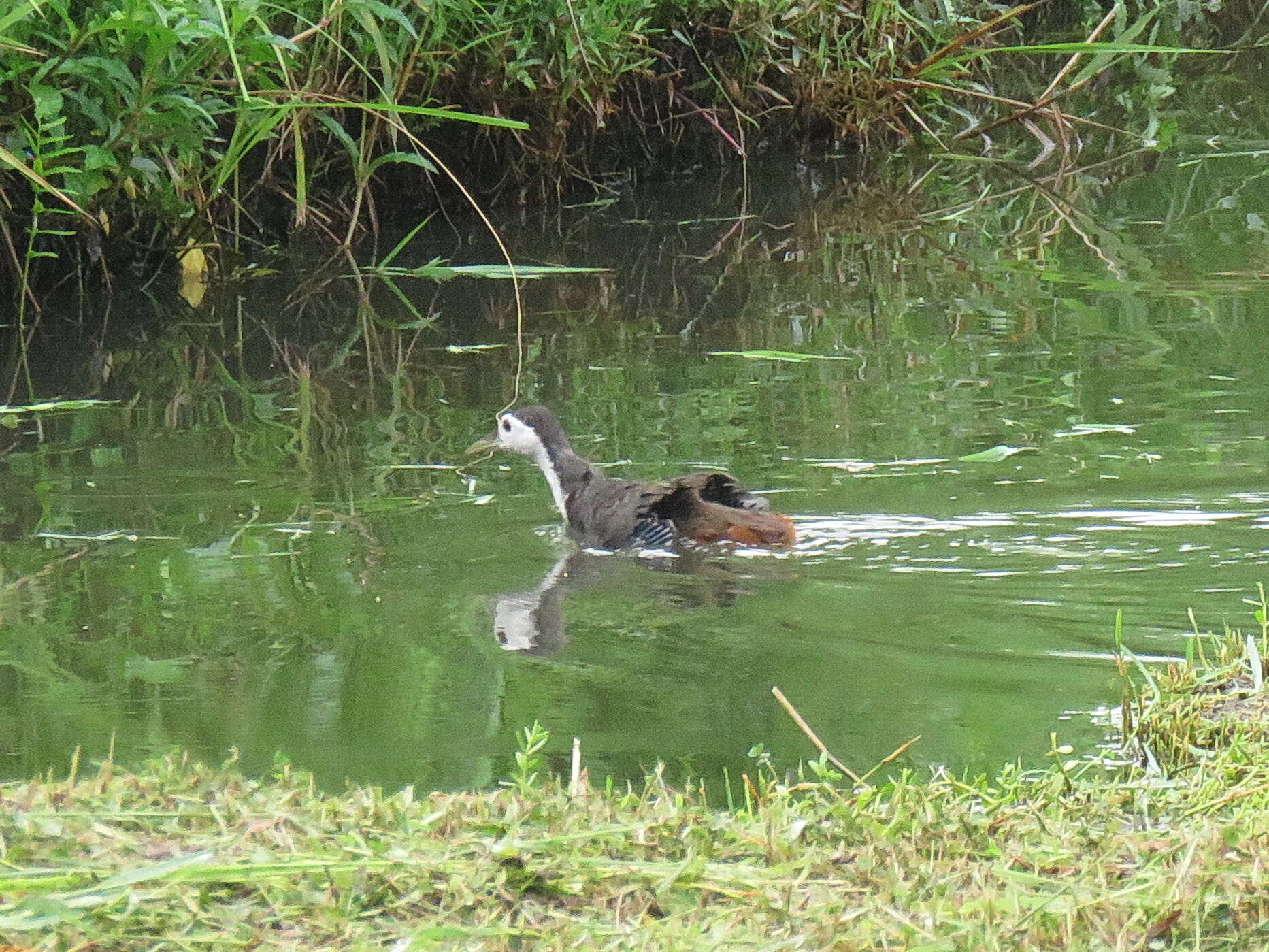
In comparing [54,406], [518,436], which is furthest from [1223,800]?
[54,406]

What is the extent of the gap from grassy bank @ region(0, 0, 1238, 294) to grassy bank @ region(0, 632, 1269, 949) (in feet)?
11.6

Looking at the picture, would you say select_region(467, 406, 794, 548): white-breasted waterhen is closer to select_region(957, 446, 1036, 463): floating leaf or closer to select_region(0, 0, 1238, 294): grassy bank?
select_region(957, 446, 1036, 463): floating leaf

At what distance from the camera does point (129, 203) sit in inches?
375

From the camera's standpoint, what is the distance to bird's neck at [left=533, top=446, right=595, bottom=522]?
21.7ft

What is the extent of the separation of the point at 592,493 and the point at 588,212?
583 centimetres

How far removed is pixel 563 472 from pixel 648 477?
414 millimetres

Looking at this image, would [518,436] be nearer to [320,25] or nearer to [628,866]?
[320,25]

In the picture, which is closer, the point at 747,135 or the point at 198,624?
the point at 198,624

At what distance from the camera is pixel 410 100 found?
10.6 metres

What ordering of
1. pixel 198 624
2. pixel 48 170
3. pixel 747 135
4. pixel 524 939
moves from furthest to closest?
pixel 747 135
pixel 48 170
pixel 198 624
pixel 524 939

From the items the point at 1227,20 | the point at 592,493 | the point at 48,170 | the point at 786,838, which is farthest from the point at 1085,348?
the point at 1227,20

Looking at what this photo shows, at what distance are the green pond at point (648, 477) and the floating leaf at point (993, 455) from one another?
0.02 m

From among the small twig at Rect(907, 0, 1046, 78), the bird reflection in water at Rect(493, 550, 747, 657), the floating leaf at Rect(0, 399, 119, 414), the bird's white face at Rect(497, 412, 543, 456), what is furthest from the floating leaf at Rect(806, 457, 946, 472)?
the small twig at Rect(907, 0, 1046, 78)

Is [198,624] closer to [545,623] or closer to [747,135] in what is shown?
[545,623]
